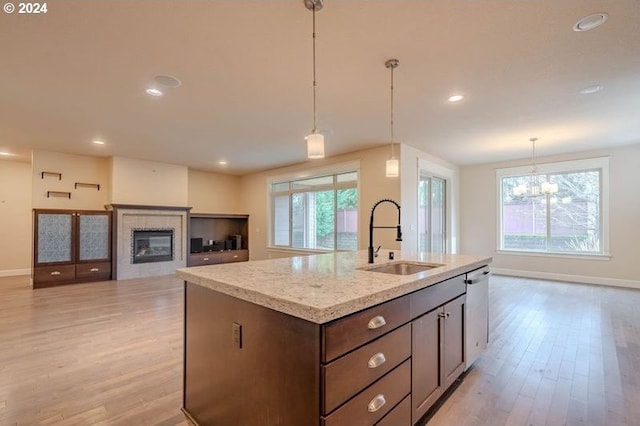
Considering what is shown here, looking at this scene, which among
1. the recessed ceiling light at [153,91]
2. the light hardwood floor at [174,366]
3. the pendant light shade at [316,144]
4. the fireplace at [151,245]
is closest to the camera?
the light hardwood floor at [174,366]

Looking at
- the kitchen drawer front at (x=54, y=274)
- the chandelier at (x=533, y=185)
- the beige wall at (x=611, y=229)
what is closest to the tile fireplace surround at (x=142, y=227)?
the kitchen drawer front at (x=54, y=274)

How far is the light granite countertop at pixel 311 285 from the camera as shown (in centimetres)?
119

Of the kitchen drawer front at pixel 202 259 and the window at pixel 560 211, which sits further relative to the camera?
the kitchen drawer front at pixel 202 259

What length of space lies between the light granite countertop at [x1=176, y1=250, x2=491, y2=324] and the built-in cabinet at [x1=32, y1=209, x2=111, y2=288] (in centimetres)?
577

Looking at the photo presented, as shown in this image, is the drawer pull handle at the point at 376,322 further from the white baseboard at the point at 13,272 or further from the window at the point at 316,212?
the white baseboard at the point at 13,272

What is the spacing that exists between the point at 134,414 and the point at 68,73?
10.4ft

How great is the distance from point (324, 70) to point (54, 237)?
633 centimetres

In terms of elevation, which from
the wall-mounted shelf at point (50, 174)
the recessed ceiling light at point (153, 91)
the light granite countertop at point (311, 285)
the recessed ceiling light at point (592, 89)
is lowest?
the light granite countertop at point (311, 285)

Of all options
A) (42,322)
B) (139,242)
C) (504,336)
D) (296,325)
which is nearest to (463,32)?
(296,325)

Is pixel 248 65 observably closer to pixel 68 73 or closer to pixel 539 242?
pixel 68 73

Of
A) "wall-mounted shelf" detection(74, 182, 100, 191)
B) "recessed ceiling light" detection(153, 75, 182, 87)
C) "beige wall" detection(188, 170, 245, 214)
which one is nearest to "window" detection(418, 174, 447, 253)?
"recessed ceiling light" detection(153, 75, 182, 87)

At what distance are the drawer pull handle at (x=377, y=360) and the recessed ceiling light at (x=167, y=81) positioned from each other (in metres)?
3.17

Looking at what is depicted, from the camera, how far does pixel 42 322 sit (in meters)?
3.67

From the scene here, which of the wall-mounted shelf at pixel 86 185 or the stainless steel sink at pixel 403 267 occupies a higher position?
the wall-mounted shelf at pixel 86 185
